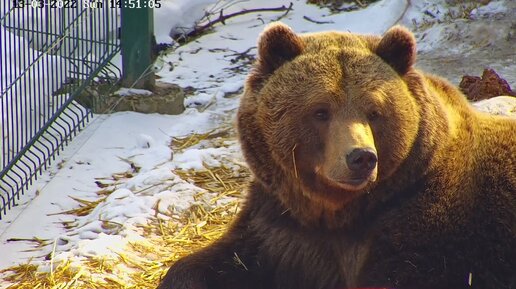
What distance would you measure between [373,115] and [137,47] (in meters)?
4.34

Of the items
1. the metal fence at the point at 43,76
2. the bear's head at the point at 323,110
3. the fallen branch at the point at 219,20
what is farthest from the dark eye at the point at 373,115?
the fallen branch at the point at 219,20

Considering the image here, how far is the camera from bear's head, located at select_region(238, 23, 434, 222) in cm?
440

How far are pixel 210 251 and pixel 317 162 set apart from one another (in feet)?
2.91

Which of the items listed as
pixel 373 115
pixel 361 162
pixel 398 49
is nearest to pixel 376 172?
pixel 361 162

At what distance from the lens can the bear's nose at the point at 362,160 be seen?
413cm

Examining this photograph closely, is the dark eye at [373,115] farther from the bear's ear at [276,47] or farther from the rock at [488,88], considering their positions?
the rock at [488,88]

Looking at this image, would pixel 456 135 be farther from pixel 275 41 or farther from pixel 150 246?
pixel 150 246

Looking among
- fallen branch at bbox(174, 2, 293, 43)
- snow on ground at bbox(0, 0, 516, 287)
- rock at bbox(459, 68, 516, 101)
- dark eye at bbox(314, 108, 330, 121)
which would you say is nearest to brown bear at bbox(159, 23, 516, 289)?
dark eye at bbox(314, 108, 330, 121)

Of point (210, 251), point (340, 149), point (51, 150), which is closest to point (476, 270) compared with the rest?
point (340, 149)

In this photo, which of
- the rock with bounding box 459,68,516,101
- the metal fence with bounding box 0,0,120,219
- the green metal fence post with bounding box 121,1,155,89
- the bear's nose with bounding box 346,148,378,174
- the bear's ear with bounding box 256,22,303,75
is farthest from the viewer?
the green metal fence post with bounding box 121,1,155,89

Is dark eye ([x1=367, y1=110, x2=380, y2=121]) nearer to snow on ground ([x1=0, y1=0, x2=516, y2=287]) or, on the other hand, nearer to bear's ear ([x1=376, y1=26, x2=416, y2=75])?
bear's ear ([x1=376, y1=26, x2=416, y2=75])

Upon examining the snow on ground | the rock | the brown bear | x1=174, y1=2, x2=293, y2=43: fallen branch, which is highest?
the brown bear

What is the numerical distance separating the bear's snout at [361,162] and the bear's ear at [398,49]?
2.18ft

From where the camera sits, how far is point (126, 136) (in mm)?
7754
